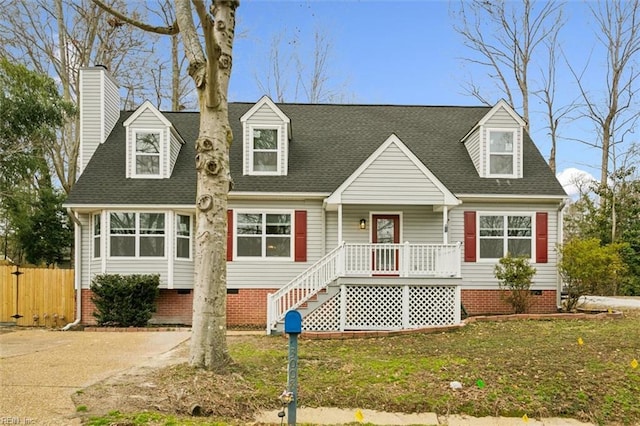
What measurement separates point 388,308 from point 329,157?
5261 mm

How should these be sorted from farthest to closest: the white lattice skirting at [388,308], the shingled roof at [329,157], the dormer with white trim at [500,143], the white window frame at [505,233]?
the dormer with white trim at [500,143] → the white window frame at [505,233] → the shingled roof at [329,157] → the white lattice skirting at [388,308]

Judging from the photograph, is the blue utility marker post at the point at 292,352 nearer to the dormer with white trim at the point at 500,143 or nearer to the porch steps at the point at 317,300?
the porch steps at the point at 317,300

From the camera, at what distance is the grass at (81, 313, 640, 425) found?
5781 millimetres

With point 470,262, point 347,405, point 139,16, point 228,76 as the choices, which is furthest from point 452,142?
→ point 139,16

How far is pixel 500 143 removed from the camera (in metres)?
14.8

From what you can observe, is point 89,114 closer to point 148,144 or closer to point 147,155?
point 148,144

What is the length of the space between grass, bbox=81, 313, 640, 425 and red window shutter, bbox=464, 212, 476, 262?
15.4ft

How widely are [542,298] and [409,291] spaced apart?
4.87 metres

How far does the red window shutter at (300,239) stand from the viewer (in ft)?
45.6

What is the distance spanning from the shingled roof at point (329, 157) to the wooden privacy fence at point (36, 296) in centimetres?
258

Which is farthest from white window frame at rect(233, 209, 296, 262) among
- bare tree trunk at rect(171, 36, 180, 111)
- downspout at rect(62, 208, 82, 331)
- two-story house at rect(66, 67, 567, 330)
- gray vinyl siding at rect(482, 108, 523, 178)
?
bare tree trunk at rect(171, 36, 180, 111)

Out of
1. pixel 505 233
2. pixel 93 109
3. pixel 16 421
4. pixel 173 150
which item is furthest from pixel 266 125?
pixel 16 421

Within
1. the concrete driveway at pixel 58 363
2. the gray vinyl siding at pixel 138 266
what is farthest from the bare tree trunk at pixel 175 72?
the concrete driveway at pixel 58 363

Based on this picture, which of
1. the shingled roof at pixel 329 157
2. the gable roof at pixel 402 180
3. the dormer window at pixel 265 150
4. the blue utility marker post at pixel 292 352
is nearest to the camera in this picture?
the blue utility marker post at pixel 292 352
